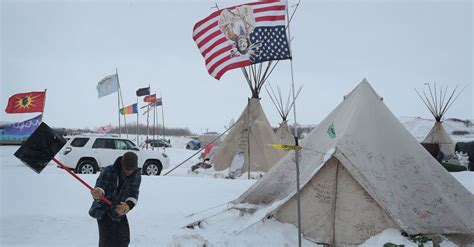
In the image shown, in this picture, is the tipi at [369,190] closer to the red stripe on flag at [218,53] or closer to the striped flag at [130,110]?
the red stripe on flag at [218,53]

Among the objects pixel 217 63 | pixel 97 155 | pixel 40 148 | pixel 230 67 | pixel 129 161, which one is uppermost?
pixel 217 63

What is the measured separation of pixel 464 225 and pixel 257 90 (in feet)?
38.0

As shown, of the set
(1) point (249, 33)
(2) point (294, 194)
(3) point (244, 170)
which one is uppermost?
(1) point (249, 33)

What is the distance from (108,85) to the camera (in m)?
24.0

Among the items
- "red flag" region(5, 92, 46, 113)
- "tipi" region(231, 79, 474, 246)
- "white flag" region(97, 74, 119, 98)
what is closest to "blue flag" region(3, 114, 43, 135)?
"red flag" region(5, 92, 46, 113)

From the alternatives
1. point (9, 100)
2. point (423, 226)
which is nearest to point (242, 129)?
point (9, 100)

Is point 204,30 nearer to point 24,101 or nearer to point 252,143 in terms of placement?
point 24,101

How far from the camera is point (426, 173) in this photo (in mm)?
6715

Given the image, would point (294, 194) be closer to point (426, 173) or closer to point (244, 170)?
point (426, 173)

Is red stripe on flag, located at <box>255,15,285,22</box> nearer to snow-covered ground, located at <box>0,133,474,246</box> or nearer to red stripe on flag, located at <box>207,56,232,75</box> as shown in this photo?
red stripe on flag, located at <box>207,56,232,75</box>

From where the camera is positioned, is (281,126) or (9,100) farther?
(281,126)

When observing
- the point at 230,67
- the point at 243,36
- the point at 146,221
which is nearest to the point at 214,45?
the point at 230,67

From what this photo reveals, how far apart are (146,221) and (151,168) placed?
357 inches

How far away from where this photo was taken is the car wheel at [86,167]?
15.1 m
